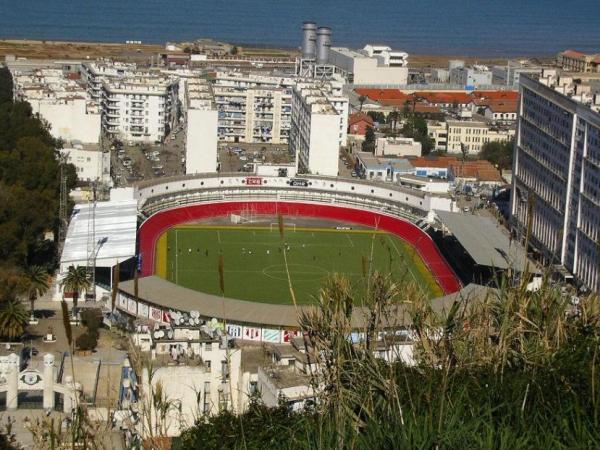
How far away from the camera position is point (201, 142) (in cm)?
1992

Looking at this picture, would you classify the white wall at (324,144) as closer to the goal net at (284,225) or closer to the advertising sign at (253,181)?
the advertising sign at (253,181)

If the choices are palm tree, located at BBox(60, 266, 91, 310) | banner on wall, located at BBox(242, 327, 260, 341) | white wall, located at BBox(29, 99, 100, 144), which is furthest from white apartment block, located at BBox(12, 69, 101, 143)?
banner on wall, located at BBox(242, 327, 260, 341)

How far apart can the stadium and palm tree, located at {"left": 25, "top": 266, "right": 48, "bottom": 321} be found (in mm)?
790

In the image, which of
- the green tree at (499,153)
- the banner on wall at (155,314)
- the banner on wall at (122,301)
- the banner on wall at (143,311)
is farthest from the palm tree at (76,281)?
the green tree at (499,153)

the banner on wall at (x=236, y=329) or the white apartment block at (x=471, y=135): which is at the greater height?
the white apartment block at (x=471, y=135)

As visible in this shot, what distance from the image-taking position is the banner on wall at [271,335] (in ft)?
37.8

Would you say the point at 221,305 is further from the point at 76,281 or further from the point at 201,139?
the point at 201,139

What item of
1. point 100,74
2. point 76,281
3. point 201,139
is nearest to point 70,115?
point 201,139

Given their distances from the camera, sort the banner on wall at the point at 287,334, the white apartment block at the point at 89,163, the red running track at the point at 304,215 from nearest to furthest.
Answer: the banner on wall at the point at 287,334 → the red running track at the point at 304,215 → the white apartment block at the point at 89,163

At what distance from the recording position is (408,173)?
1995 cm

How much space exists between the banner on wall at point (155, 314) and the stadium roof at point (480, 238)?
3747 millimetres

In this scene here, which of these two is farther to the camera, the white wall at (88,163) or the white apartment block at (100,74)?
the white apartment block at (100,74)

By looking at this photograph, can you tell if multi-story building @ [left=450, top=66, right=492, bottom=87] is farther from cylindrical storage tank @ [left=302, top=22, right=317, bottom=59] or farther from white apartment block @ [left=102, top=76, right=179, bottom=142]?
white apartment block @ [left=102, top=76, right=179, bottom=142]

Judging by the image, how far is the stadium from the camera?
40.0ft
